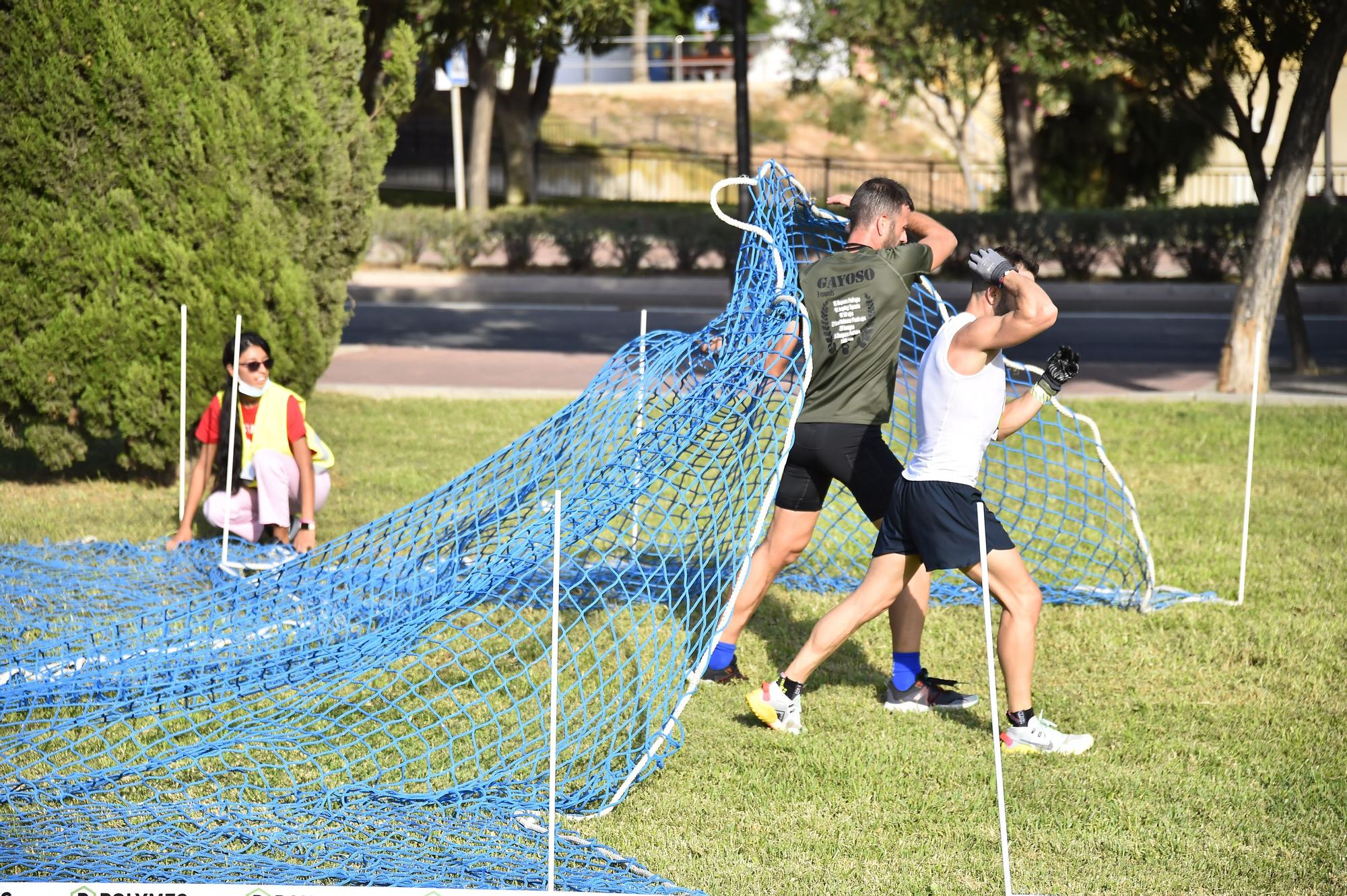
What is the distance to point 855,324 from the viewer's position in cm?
532

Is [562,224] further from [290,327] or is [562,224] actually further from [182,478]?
[182,478]

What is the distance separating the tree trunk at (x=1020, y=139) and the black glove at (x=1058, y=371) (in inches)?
770

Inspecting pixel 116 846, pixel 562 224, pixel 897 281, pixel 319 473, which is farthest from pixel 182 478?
pixel 562 224

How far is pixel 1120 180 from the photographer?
2953 centimetres

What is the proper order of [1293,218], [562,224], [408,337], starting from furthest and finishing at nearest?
[562,224] → [408,337] → [1293,218]

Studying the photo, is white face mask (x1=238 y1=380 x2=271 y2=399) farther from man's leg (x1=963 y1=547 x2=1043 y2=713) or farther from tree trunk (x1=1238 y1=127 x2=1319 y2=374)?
tree trunk (x1=1238 y1=127 x2=1319 y2=374)

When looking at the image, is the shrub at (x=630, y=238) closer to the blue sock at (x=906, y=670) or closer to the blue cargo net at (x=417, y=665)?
the blue cargo net at (x=417, y=665)

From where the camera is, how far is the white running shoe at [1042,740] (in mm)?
4973

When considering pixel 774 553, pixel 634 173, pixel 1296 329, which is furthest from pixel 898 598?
pixel 634 173

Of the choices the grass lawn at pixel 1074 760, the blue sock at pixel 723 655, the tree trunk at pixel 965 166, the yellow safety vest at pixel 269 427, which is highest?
the tree trunk at pixel 965 166

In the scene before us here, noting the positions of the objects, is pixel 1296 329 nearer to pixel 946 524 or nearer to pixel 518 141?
pixel 946 524

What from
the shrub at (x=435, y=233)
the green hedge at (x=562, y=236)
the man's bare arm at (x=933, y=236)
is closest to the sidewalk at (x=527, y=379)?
the man's bare arm at (x=933, y=236)

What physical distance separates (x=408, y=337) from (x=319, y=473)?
31.4ft

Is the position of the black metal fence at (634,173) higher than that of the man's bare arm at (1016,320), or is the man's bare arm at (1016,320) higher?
the black metal fence at (634,173)
